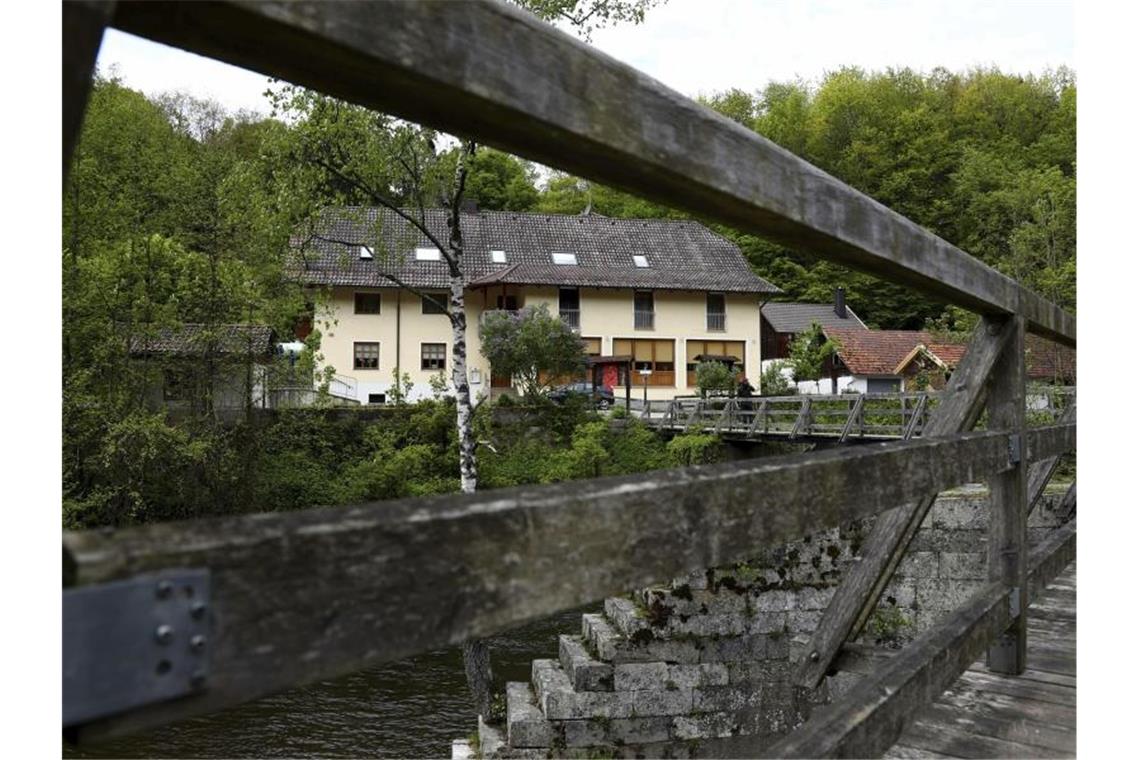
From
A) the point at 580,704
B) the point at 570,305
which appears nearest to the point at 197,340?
the point at 580,704

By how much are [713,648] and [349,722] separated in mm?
4295

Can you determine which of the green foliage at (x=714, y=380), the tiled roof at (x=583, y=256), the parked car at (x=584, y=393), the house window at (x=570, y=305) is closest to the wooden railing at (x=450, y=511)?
the parked car at (x=584, y=393)

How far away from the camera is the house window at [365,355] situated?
32469 millimetres

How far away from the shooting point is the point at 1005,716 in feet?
7.41

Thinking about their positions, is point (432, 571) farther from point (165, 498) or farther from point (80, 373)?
point (165, 498)

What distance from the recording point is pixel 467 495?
3.04 feet

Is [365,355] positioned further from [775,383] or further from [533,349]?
[775,383]

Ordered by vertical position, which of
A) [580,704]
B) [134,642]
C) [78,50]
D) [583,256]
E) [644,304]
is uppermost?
[583,256]

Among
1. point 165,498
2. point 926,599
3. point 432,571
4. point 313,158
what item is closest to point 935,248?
point 432,571

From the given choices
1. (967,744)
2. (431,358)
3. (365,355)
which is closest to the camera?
(967,744)

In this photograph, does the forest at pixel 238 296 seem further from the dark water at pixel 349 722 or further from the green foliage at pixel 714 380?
the green foliage at pixel 714 380

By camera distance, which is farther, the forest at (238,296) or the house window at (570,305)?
the house window at (570,305)

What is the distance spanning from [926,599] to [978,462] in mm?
5893

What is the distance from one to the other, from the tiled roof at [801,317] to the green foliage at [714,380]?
11.4m
